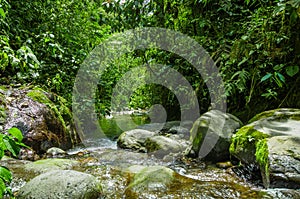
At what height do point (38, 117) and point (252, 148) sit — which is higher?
point (38, 117)

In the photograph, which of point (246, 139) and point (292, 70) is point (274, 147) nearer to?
point (246, 139)

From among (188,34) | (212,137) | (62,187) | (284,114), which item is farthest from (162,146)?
(188,34)

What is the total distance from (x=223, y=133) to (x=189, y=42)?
2891 mm

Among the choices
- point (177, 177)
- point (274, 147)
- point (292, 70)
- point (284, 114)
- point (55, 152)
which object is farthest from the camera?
point (55, 152)

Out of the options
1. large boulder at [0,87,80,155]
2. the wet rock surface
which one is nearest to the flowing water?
the wet rock surface

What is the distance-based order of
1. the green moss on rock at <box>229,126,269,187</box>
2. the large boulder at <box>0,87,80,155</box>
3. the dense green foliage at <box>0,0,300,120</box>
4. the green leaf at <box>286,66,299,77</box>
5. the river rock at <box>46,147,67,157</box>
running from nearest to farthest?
the green moss on rock at <box>229,126,269,187</box> → the green leaf at <box>286,66,299,77</box> → the dense green foliage at <box>0,0,300,120</box> → the large boulder at <box>0,87,80,155</box> → the river rock at <box>46,147,67,157</box>

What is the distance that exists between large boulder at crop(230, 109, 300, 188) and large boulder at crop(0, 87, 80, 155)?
2964 mm

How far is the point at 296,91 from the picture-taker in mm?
3932

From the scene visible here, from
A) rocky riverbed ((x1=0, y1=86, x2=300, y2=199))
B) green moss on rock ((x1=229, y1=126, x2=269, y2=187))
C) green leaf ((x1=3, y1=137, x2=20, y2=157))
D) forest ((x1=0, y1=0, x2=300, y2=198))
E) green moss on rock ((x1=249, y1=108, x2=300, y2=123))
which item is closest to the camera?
green leaf ((x1=3, y1=137, x2=20, y2=157))

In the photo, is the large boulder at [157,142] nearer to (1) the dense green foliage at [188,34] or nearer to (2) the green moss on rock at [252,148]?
(1) the dense green foliage at [188,34]

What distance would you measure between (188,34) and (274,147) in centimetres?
426

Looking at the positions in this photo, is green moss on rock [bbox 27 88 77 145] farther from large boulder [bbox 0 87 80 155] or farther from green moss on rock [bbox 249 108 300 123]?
green moss on rock [bbox 249 108 300 123]

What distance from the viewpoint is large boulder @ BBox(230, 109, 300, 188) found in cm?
224

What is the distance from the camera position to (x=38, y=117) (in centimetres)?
416
